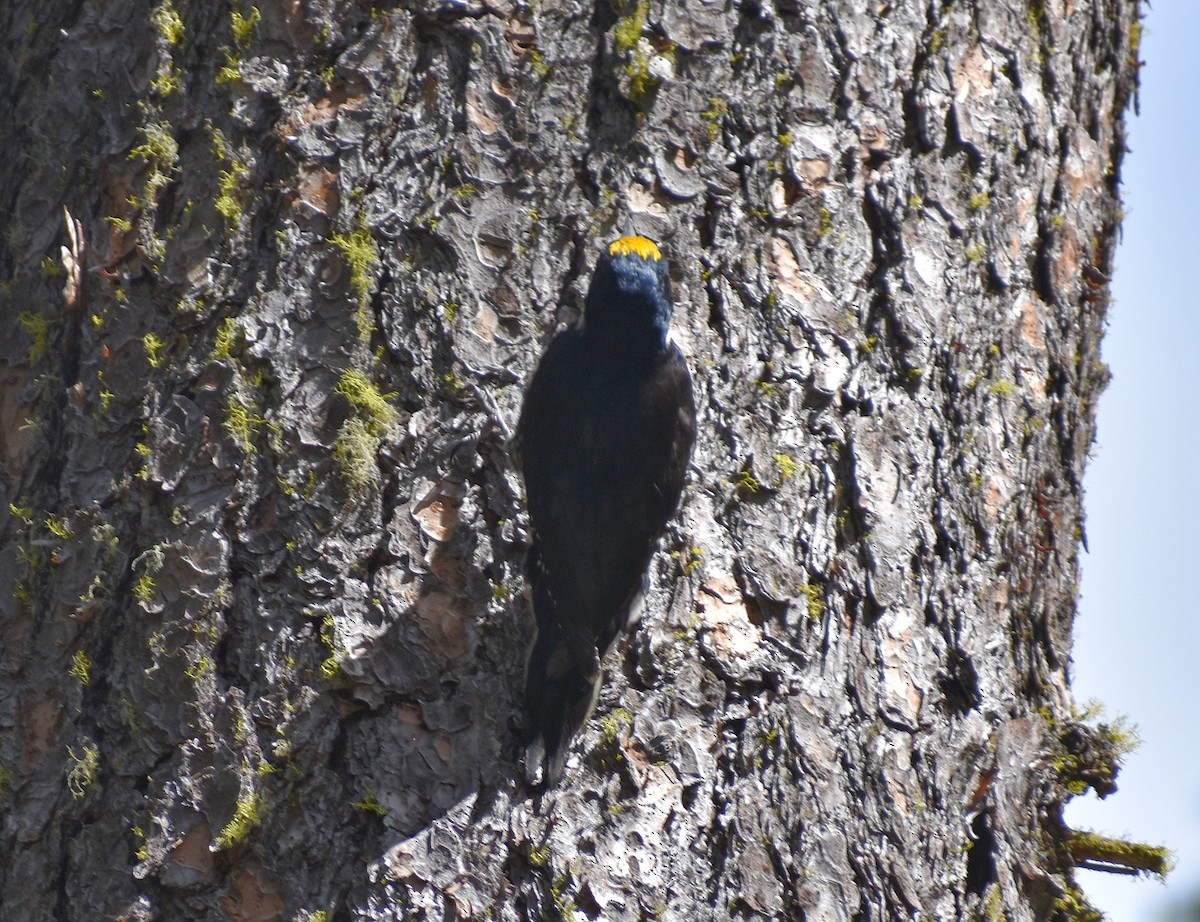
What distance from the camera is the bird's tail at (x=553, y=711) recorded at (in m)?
2.04

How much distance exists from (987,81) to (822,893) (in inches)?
70.4

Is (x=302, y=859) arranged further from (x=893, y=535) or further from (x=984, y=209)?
(x=984, y=209)

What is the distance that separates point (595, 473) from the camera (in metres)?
2.47

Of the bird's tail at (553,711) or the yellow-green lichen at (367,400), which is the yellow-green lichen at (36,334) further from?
the bird's tail at (553,711)

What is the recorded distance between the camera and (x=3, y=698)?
2248 millimetres

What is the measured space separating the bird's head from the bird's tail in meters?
0.72

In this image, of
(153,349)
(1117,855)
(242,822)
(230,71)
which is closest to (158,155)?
(230,71)

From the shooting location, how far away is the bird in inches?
82.6

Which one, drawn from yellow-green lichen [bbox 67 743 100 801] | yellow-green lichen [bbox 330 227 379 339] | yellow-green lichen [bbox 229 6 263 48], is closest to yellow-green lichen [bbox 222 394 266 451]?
yellow-green lichen [bbox 330 227 379 339]

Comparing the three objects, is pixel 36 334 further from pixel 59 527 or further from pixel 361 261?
pixel 361 261

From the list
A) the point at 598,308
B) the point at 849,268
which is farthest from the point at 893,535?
the point at 598,308

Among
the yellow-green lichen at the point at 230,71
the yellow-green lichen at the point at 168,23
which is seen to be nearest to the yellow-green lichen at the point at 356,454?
the yellow-green lichen at the point at 230,71

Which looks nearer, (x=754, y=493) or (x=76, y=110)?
(x=754, y=493)

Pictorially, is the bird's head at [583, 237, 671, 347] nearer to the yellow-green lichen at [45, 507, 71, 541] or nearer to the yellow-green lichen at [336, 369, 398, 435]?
the yellow-green lichen at [336, 369, 398, 435]
